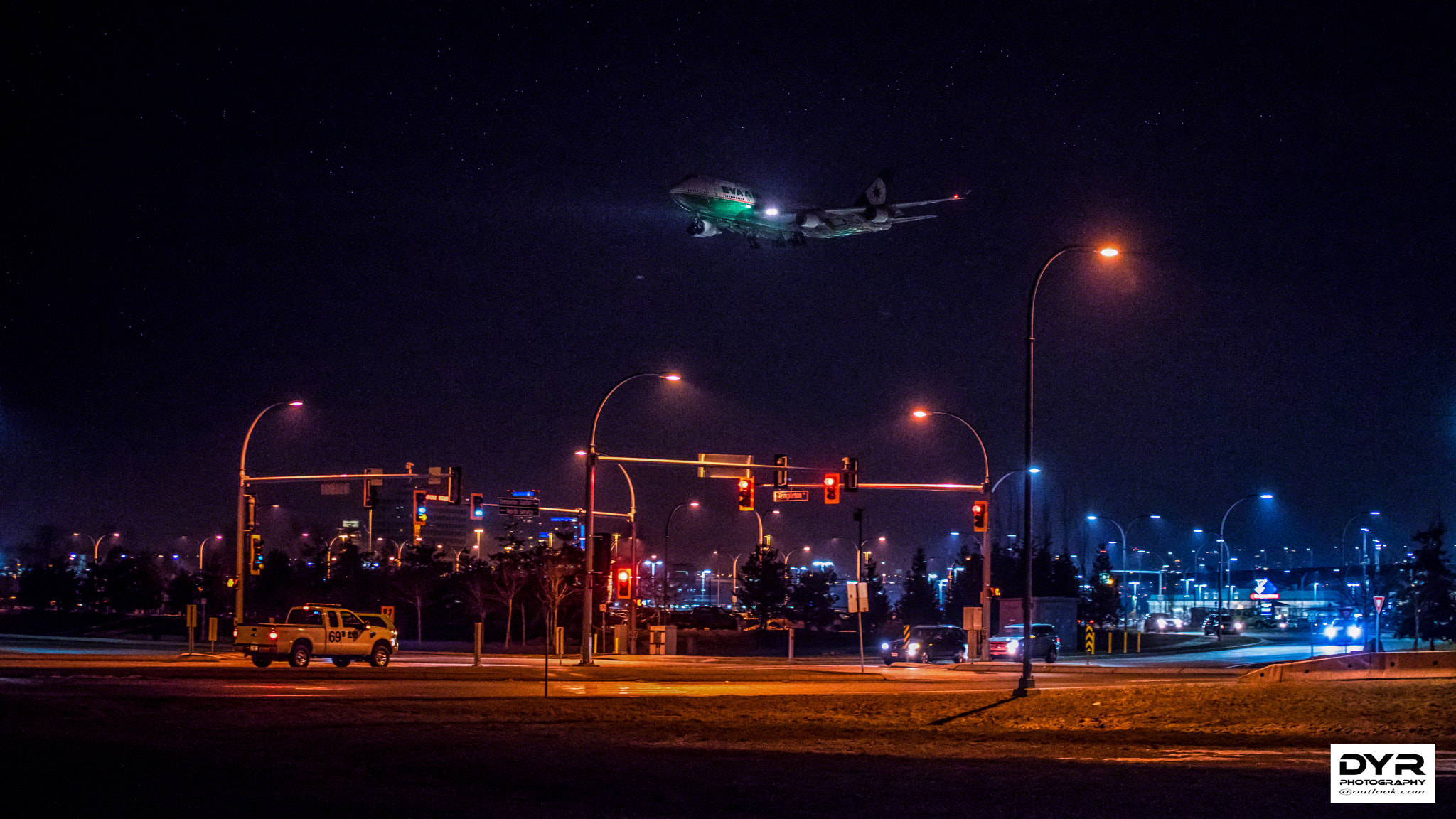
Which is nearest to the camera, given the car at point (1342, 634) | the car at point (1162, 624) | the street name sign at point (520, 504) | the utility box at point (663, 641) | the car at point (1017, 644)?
the street name sign at point (520, 504)

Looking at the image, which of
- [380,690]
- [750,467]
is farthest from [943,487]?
[380,690]

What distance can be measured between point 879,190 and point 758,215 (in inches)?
1000

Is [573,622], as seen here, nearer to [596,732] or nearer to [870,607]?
[870,607]

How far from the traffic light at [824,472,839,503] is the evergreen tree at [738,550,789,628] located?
3873cm

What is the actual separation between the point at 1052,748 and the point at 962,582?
7649cm

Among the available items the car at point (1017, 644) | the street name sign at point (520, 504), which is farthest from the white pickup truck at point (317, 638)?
the car at point (1017, 644)

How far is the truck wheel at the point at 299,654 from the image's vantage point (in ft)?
123

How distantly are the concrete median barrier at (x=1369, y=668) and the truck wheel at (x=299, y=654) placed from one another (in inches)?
997

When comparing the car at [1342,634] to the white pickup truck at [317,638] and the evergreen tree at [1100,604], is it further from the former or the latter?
the white pickup truck at [317,638]

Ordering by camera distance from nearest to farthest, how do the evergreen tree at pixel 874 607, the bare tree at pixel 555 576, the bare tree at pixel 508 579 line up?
1. the bare tree at pixel 555 576
2. the bare tree at pixel 508 579
3. the evergreen tree at pixel 874 607

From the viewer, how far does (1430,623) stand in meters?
70.0

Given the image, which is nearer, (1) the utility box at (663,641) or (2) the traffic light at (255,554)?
(2) the traffic light at (255,554)

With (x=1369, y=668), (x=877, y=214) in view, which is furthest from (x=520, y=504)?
(x=877, y=214)

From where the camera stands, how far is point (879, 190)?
90.8 meters
